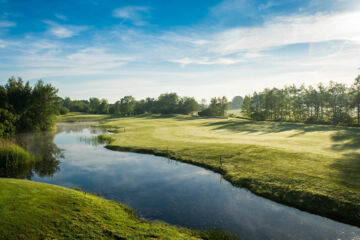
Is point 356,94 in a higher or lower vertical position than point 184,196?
higher

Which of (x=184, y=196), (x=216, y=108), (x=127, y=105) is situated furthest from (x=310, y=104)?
(x=127, y=105)

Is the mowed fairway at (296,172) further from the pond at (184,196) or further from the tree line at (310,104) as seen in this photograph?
the tree line at (310,104)

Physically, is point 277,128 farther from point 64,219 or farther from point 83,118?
point 83,118

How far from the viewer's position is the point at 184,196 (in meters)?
12.9

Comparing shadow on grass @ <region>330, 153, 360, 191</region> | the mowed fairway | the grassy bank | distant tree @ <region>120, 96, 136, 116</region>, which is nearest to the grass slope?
the grassy bank

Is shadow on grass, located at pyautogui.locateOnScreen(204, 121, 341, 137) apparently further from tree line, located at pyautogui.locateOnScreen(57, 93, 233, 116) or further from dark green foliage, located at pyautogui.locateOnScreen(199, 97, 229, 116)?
tree line, located at pyautogui.locateOnScreen(57, 93, 233, 116)

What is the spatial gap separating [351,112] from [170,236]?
76.0 meters

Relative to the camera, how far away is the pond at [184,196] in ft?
30.9

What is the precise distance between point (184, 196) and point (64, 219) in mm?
6891

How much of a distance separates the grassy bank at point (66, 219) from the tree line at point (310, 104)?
67662 mm

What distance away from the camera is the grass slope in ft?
23.7

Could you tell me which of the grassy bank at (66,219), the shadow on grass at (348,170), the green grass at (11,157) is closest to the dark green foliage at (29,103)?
the green grass at (11,157)

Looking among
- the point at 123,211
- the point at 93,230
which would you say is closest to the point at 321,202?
the point at 123,211

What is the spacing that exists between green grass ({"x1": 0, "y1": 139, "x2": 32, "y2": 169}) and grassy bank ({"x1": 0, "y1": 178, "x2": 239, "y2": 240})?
1111 centimetres
